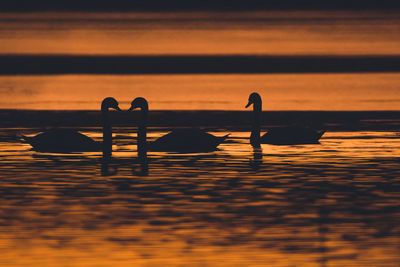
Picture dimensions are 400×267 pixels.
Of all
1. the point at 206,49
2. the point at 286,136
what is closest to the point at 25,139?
the point at 286,136

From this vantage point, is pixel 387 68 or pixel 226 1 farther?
pixel 226 1

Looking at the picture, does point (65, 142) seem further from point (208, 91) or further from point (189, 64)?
point (189, 64)

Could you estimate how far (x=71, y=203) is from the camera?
9.33m

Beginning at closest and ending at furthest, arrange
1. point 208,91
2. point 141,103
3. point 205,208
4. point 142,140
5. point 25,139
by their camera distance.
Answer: point 205,208
point 142,140
point 25,139
point 141,103
point 208,91

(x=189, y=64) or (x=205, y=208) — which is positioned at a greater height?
(x=189, y=64)

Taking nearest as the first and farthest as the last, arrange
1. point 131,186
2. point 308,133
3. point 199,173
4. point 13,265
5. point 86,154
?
point 13,265
point 131,186
point 199,173
point 86,154
point 308,133

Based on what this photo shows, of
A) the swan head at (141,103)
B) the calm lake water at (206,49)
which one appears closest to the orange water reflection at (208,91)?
the calm lake water at (206,49)

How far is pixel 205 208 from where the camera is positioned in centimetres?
908

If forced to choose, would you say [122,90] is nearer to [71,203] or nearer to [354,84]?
[354,84]

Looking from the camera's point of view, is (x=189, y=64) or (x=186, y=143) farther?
(x=189, y=64)

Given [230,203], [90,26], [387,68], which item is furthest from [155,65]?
[230,203]

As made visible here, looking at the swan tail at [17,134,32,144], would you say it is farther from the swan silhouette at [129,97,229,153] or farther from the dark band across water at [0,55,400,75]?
the dark band across water at [0,55,400,75]

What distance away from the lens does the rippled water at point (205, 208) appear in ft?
25.0

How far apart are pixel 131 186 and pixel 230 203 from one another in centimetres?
124
